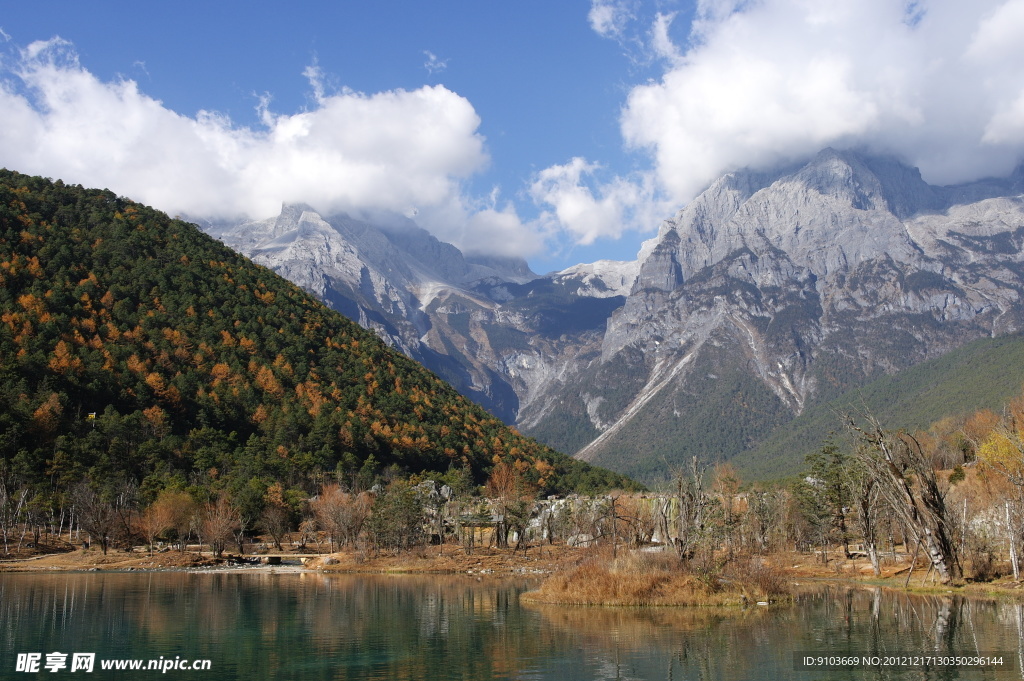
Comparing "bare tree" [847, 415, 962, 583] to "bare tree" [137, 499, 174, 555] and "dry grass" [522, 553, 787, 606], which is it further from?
"bare tree" [137, 499, 174, 555]

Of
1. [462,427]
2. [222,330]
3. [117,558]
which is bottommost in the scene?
[117,558]

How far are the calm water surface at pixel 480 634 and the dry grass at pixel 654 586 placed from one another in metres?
1.75

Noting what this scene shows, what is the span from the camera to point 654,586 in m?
44.5

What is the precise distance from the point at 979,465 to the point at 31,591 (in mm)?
87023

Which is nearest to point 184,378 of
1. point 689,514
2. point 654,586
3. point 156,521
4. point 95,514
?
point 156,521

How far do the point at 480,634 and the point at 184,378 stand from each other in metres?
94.4

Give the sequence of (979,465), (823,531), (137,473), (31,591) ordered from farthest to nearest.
→ (137,473), (979,465), (823,531), (31,591)

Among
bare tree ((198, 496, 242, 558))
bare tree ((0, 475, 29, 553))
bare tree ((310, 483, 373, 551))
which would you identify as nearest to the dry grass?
bare tree ((310, 483, 373, 551))

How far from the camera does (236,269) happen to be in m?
148

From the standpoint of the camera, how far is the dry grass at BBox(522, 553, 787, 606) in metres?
44.1

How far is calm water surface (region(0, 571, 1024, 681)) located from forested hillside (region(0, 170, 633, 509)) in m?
52.2

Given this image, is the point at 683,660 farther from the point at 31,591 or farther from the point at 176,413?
the point at 176,413

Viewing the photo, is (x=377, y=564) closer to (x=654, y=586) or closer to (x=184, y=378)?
(x=654, y=586)

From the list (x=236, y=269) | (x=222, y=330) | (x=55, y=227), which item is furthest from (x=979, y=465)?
(x=55, y=227)
